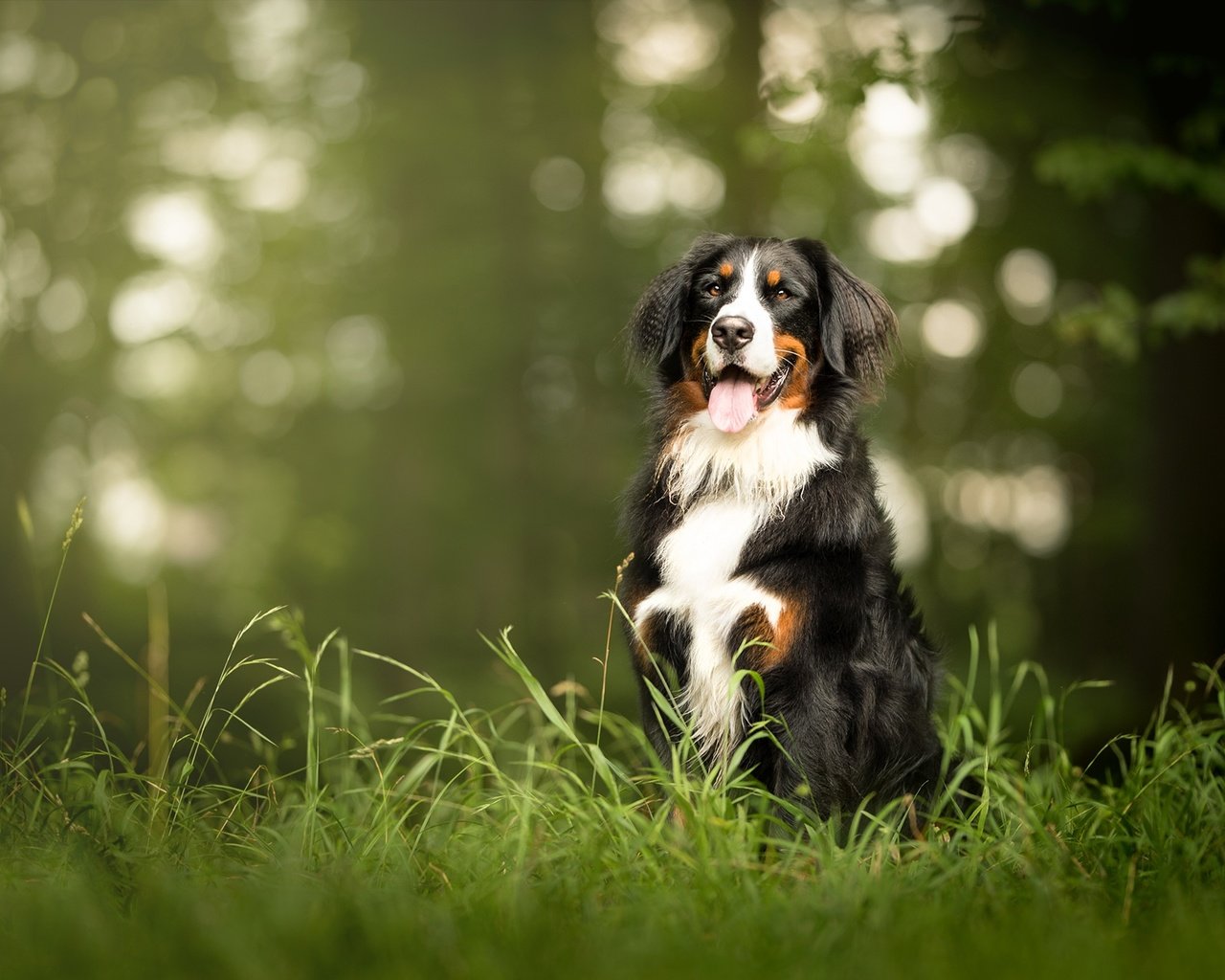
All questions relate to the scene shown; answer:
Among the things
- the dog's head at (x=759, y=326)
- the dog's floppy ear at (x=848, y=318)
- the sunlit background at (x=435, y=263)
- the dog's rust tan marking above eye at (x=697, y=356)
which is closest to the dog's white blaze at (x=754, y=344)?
the dog's head at (x=759, y=326)

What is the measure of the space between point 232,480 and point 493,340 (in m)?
4.87

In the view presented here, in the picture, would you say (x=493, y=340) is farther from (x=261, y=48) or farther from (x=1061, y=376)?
(x=1061, y=376)

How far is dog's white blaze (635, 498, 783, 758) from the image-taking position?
3500 millimetres

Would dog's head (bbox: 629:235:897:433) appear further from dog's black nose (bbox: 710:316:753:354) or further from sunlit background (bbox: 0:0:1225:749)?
sunlit background (bbox: 0:0:1225:749)

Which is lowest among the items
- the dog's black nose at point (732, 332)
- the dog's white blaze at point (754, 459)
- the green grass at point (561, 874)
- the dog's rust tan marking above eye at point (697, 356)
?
the green grass at point (561, 874)

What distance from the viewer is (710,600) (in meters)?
3.54

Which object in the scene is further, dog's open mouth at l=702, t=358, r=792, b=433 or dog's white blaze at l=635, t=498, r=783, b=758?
dog's open mouth at l=702, t=358, r=792, b=433

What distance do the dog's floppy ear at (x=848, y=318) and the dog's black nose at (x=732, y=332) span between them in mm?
384

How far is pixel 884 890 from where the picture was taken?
2504 millimetres

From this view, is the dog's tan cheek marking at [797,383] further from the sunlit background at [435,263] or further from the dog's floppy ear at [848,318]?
Result: the sunlit background at [435,263]

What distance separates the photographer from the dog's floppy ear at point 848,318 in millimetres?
3926

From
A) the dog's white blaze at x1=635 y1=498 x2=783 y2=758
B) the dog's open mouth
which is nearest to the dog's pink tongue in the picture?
the dog's open mouth

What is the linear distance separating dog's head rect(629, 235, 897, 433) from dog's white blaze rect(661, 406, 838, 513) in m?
0.06

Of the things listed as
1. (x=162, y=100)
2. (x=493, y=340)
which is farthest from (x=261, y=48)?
(x=493, y=340)
